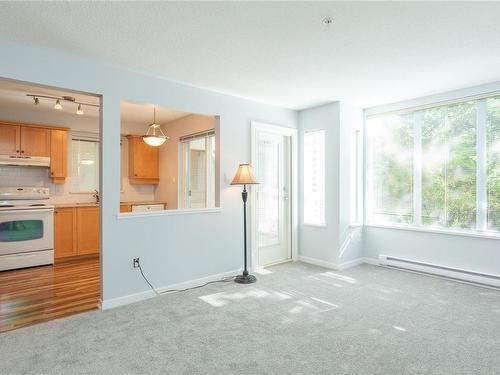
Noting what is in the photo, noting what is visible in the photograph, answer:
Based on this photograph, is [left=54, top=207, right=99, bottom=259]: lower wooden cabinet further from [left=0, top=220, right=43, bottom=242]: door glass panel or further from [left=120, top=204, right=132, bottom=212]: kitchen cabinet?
[left=120, top=204, right=132, bottom=212]: kitchen cabinet

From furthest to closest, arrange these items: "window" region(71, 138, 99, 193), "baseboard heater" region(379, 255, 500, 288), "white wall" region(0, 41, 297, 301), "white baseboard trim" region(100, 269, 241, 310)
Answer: "window" region(71, 138, 99, 193), "baseboard heater" region(379, 255, 500, 288), "white baseboard trim" region(100, 269, 241, 310), "white wall" region(0, 41, 297, 301)

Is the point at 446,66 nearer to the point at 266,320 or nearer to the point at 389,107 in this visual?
the point at 389,107

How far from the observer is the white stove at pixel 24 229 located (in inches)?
176

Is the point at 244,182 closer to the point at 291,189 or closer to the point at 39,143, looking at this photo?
the point at 291,189

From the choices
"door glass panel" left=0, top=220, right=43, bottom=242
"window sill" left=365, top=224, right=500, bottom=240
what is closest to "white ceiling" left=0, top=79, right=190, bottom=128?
"door glass panel" left=0, top=220, right=43, bottom=242

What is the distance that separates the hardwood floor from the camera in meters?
2.90

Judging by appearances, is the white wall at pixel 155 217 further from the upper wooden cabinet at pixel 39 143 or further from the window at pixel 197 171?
the upper wooden cabinet at pixel 39 143

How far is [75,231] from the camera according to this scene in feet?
16.9

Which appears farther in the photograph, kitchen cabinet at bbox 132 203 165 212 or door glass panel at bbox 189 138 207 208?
kitchen cabinet at bbox 132 203 165 212

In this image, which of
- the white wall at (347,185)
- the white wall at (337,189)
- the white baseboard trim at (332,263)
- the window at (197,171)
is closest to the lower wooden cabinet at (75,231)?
the window at (197,171)

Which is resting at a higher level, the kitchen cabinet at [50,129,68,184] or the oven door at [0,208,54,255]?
the kitchen cabinet at [50,129,68,184]

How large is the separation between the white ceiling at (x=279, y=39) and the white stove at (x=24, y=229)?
306 centimetres

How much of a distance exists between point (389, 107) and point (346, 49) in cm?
225

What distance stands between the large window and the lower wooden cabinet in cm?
470
